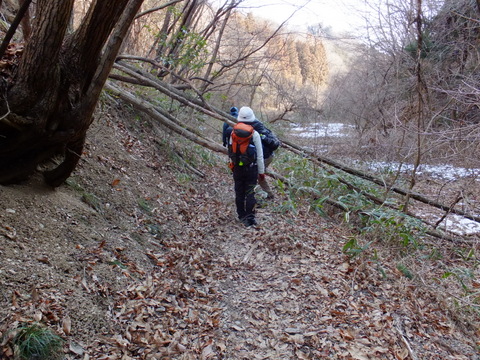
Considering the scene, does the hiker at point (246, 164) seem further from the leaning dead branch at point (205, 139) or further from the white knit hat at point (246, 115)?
the leaning dead branch at point (205, 139)

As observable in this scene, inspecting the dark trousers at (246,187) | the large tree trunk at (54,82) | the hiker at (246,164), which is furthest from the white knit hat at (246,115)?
the large tree trunk at (54,82)

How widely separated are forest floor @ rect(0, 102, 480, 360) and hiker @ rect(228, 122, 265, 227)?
1.20 ft

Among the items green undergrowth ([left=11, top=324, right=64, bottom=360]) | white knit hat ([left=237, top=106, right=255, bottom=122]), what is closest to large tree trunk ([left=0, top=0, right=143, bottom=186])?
green undergrowth ([left=11, top=324, right=64, bottom=360])

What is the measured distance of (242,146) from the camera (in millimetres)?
5680

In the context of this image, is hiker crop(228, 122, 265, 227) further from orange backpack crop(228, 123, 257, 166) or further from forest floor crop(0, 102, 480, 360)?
forest floor crop(0, 102, 480, 360)

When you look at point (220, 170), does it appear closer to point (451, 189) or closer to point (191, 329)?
point (191, 329)

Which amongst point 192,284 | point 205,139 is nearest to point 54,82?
point 192,284

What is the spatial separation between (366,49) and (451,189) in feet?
19.0

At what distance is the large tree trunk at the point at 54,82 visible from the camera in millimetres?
3068

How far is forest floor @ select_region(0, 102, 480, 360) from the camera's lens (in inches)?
117

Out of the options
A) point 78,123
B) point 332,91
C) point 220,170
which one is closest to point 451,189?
point 220,170

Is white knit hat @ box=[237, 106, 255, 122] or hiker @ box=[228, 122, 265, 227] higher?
white knit hat @ box=[237, 106, 255, 122]

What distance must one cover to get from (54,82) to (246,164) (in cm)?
319

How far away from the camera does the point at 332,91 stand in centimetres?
2073
